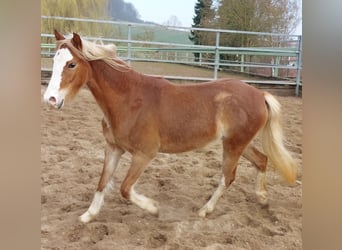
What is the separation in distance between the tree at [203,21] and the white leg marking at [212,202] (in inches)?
21.8

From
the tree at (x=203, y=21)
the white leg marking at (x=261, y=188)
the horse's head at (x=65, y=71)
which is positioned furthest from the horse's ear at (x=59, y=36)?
the white leg marking at (x=261, y=188)

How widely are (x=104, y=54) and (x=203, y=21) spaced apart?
438 mm

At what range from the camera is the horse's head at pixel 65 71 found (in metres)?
1.42

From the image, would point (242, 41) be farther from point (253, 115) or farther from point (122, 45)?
point (122, 45)

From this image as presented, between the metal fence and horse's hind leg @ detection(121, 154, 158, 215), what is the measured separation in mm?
367

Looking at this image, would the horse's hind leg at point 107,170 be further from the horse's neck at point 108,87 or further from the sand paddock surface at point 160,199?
the horse's neck at point 108,87

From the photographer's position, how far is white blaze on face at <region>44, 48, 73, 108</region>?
1.42 meters

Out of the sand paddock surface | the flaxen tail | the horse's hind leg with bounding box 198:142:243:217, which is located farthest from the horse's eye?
the flaxen tail

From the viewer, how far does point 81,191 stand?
1.55 m

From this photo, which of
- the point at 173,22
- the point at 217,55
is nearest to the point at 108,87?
the point at 173,22

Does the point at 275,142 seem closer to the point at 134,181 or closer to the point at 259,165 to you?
the point at 259,165

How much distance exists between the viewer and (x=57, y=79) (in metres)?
1.42

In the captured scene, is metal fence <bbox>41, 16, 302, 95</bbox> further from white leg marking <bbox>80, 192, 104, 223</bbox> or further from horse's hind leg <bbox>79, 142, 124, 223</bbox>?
white leg marking <bbox>80, 192, 104, 223</bbox>
